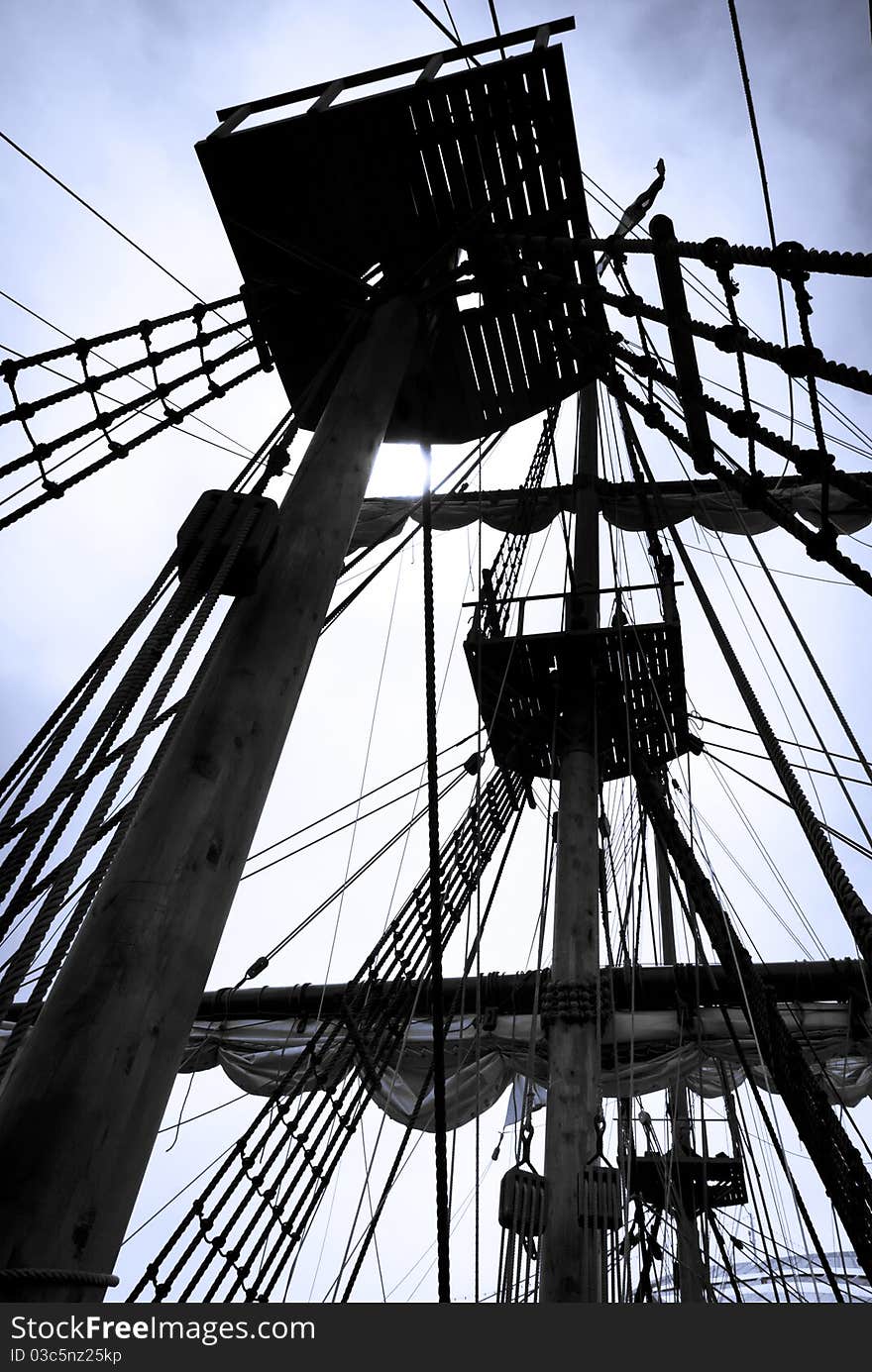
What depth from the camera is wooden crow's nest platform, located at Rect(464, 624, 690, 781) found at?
262 inches

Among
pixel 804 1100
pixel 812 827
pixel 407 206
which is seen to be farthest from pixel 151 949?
pixel 407 206

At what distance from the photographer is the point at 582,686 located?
6.87m

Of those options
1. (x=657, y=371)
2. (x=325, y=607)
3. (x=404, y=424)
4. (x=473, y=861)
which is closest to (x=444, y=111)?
(x=404, y=424)

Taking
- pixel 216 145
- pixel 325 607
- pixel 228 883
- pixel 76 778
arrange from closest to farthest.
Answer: pixel 228 883, pixel 76 778, pixel 325 607, pixel 216 145

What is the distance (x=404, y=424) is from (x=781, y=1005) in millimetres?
7494

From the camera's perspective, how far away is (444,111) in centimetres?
340

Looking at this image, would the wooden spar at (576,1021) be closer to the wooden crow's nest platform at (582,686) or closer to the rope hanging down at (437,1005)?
the wooden crow's nest platform at (582,686)

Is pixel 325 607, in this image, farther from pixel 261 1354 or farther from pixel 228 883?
pixel 261 1354

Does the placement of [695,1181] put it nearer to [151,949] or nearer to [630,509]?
[630,509]

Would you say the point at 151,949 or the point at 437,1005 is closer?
the point at 151,949

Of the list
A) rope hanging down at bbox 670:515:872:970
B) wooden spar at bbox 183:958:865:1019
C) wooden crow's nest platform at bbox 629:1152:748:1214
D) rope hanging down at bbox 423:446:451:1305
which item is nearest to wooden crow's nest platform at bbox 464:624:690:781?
wooden spar at bbox 183:958:865:1019

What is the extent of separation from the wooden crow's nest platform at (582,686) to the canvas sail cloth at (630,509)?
11.8 feet

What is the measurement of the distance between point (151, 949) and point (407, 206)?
9.72ft

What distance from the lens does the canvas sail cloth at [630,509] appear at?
10719mm
